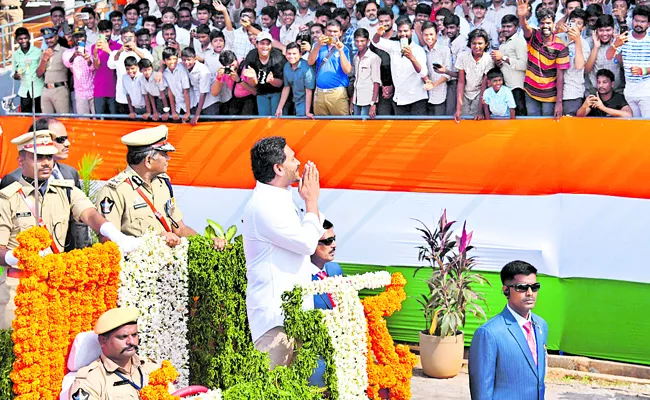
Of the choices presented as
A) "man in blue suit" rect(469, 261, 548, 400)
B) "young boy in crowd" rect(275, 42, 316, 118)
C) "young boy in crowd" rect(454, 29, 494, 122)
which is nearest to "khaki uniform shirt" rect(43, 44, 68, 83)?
"young boy in crowd" rect(275, 42, 316, 118)

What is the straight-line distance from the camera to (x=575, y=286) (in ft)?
29.6

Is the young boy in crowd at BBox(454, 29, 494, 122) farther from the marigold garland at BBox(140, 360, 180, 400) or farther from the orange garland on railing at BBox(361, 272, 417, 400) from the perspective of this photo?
the marigold garland at BBox(140, 360, 180, 400)

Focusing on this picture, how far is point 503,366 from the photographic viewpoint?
16.5 feet

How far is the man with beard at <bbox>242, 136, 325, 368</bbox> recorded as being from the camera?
5.19m

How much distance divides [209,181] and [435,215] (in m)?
2.75

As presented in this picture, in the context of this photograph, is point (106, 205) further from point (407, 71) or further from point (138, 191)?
point (407, 71)

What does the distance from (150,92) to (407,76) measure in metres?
3.34

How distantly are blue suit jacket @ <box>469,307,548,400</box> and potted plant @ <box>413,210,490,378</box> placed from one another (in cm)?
387

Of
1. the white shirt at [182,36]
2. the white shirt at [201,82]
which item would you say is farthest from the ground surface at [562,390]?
the white shirt at [182,36]

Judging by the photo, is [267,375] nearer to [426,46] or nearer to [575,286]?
[575,286]

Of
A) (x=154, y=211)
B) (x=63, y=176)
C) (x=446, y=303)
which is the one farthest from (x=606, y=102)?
(x=63, y=176)

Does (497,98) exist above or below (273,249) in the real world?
above

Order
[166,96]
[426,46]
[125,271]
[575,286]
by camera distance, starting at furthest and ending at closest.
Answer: [166,96]
[426,46]
[575,286]
[125,271]

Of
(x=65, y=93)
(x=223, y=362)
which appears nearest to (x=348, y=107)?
(x=65, y=93)
